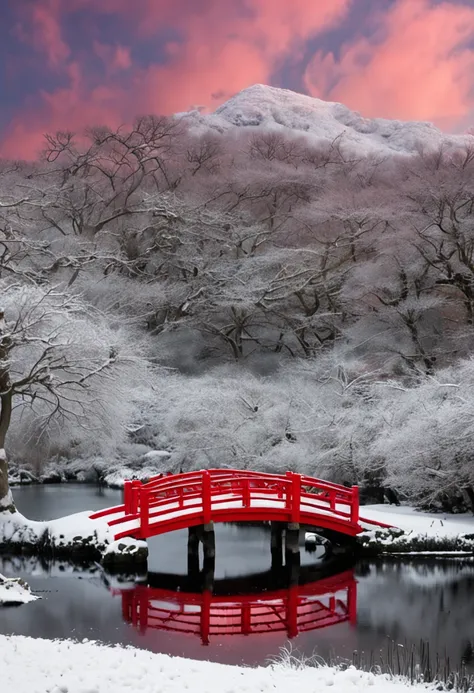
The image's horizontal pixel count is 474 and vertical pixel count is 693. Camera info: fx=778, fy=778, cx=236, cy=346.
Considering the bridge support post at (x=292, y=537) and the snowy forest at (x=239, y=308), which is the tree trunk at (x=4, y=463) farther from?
the bridge support post at (x=292, y=537)

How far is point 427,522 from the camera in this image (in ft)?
63.8

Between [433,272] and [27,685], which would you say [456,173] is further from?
[27,685]

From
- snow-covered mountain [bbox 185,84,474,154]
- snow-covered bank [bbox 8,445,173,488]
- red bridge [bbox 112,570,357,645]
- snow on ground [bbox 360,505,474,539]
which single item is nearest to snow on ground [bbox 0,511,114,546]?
red bridge [bbox 112,570,357,645]

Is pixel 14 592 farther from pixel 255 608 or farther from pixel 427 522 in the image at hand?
pixel 427 522

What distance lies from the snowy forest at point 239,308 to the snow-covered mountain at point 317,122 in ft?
30.8

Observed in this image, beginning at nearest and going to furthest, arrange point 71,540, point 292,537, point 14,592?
point 14,592 → point 71,540 → point 292,537

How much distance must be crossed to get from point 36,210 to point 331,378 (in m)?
21.6

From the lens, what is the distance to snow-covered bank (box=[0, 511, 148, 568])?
1706 cm

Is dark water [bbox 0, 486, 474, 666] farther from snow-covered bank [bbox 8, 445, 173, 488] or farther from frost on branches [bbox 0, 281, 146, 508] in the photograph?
snow-covered bank [bbox 8, 445, 173, 488]

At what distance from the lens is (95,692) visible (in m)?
9.06

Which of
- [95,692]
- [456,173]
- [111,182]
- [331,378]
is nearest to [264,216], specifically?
[111,182]

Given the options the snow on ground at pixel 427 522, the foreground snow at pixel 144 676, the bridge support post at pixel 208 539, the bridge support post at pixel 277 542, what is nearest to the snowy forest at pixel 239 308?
the snow on ground at pixel 427 522

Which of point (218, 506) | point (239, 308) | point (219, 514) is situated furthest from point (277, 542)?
point (239, 308)

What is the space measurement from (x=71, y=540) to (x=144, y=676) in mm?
8467
